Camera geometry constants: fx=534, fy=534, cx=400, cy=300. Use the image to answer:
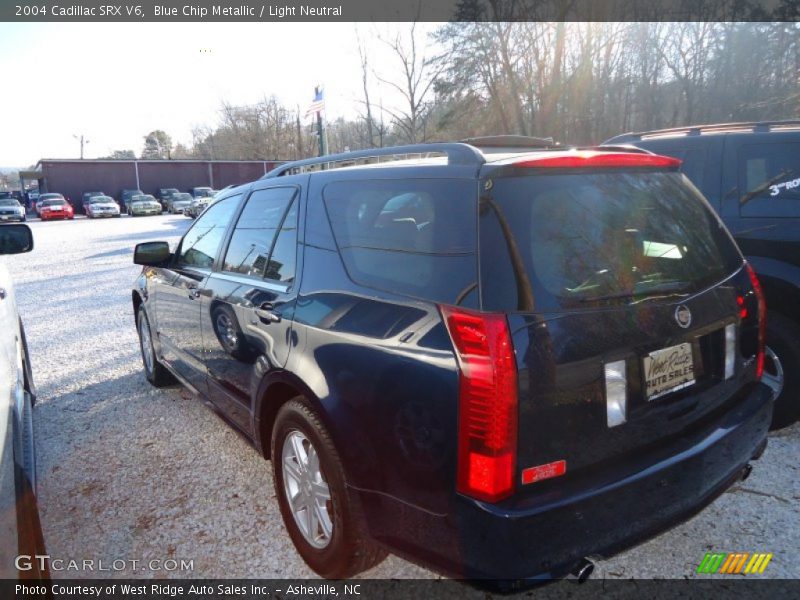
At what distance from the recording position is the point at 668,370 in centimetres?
199

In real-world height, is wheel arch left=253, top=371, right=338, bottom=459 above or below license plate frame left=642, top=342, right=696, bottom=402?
below

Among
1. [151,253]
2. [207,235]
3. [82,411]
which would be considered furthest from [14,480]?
[82,411]

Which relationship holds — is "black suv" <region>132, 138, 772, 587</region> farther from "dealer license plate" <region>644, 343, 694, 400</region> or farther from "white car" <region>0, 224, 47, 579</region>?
"white car" <region>0, 224, 47, 579</region>

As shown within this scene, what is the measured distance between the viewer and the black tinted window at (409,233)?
1.83 meters

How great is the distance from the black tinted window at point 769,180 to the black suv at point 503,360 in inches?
56.5

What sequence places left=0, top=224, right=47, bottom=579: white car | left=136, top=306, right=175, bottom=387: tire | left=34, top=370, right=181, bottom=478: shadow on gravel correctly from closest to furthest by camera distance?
left=0, top=224, right=47, bottom=579: white car, left=34, top=370, right=181, bottom=478: shadow on gravel, left=136, top=306, right=175, bottom=387: tire

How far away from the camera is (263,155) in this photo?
6731 cm

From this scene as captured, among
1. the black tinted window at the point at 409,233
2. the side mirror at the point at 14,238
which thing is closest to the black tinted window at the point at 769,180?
→ the black tinted window at the point at 409,233

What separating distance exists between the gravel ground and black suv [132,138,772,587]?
0.47 meters

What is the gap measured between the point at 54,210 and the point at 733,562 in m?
42.2

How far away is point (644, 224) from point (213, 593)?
8.17 feet

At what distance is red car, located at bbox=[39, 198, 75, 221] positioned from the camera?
35750 mm

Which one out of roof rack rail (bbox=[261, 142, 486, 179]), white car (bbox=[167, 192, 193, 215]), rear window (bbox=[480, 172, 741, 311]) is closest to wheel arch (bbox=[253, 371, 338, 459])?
rear window (bbox=[480, 172, 741, 311])

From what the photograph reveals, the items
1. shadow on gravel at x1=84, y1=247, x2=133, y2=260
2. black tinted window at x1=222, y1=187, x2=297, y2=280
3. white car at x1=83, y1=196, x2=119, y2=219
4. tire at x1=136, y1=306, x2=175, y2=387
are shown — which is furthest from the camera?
white car at x1=83, y1=196, x2=119, y2=219
